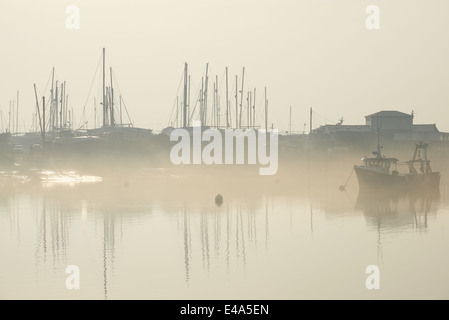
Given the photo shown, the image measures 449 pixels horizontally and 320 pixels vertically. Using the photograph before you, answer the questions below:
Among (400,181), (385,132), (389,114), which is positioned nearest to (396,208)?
(400,181)

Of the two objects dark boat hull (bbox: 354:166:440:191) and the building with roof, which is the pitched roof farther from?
dark boat hull (bbox: 354:166:440:191)

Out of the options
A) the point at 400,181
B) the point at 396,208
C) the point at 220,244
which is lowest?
the point at 396,208

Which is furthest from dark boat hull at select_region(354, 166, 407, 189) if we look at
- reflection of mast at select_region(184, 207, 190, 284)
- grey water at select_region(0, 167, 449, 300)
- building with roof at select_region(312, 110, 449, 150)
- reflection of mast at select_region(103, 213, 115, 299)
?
building with roof at select_region(312, 110, 449, 150)

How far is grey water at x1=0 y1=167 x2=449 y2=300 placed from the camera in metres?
27.8

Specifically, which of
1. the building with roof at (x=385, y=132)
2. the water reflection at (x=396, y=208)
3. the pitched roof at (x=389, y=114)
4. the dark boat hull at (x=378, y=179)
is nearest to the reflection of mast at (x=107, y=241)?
the water reflection at (x=396, y=208)

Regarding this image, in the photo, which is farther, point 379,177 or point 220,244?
point 379,177

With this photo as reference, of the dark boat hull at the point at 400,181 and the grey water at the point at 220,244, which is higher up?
the dark boat hull at the point at 400,181

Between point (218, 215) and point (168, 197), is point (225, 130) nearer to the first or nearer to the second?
point (168, 197)

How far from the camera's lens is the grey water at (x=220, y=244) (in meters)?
27.8

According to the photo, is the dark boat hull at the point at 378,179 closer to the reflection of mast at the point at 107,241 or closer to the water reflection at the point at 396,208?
the water reflection at the point at 396,208

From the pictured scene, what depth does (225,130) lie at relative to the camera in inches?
5015

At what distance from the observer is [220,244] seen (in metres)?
38.3

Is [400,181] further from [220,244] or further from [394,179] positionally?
[220,244]
